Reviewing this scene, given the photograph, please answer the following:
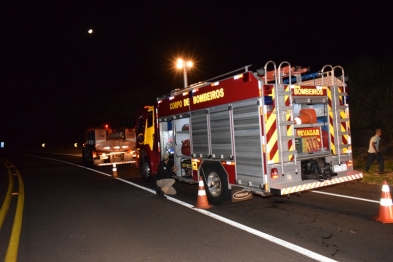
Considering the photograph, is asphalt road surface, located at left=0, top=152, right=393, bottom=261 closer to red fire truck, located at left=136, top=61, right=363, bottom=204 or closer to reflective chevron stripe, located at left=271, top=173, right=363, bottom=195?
reflective chevron stripe, located at left=271, top=173, right=363, bottom=195

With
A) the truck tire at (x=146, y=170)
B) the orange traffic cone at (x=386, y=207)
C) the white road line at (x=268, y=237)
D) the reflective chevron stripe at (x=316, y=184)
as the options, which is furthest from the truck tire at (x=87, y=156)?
the orange traffic cone at (x=386, y=207)

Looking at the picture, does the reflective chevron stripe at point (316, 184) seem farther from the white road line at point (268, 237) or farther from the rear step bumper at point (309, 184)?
the white road line at point (268, 237)

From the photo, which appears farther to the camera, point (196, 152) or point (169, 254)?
point (196, 152)

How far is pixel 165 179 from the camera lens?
9.82 metres

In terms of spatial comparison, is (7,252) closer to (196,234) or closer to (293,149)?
(196,234)

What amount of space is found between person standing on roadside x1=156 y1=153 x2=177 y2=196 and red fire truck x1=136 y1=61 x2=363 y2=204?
61cm

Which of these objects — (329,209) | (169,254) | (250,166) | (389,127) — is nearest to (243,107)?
(250,166)

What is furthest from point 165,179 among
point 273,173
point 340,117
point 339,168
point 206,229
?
point 340,117

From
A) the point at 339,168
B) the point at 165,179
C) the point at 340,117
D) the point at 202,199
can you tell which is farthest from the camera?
the point at 165,179

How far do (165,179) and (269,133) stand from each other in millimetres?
4043

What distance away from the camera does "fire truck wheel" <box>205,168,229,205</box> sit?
25.7 feet

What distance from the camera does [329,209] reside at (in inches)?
284

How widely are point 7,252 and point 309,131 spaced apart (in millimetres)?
5959

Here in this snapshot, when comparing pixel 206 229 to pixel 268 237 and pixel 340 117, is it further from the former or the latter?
pixel 340 117
